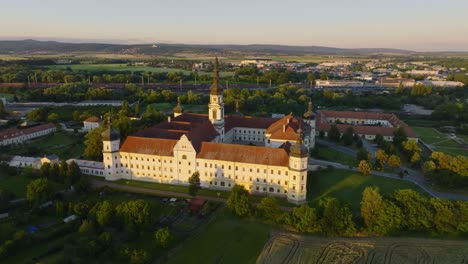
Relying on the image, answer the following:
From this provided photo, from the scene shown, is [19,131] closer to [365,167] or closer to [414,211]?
[365,167]

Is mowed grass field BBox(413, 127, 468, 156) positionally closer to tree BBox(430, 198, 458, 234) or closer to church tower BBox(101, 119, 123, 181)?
tree BBox(430, 198, 458, 234)

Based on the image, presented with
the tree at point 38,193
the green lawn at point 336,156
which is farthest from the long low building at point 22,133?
the green lawn at point 336,156

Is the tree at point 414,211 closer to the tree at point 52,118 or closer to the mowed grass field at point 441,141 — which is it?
the mowed grass field at point 441,141

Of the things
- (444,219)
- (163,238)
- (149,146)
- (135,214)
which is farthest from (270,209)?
(149,146)

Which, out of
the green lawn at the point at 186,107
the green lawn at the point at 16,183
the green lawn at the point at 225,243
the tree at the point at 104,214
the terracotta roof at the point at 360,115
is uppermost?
the terracotta roof at the point at 360,115

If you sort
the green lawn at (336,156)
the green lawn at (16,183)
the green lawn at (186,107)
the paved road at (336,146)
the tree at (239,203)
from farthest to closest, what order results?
the green lawn at (186,107) → the paved road at (336,146) → the green lawn at (336,156) → the green lawn at (16,183) → the tree at (239,203)

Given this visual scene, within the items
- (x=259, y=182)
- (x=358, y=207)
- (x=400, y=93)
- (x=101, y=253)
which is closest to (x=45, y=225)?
(x=101, y=253)
